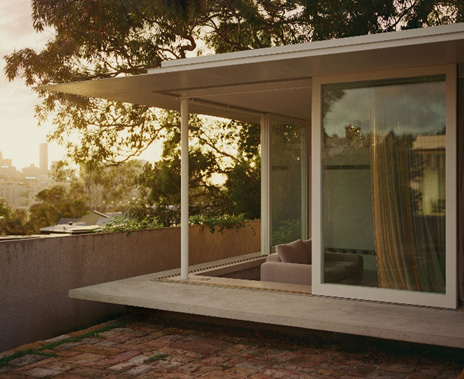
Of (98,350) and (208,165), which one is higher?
(208,165)

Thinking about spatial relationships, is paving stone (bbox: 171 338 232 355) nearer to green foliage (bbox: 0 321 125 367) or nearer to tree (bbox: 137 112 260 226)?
green foliage (bbox: 0 321 125 367)

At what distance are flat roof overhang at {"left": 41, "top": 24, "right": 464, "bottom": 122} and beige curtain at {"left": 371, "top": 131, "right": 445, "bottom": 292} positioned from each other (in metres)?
0.91

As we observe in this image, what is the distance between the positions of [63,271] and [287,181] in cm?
415

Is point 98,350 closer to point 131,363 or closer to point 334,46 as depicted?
point 131,363

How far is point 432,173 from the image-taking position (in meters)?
6.14

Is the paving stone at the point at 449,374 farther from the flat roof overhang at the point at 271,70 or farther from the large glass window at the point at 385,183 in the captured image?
the flat roof overhang at the point at 271,70

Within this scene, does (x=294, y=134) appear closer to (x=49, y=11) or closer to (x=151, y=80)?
(x=151, y=80)

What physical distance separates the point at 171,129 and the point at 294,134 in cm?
797

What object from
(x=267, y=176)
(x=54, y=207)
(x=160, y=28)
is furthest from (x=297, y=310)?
(x=54, y=207)

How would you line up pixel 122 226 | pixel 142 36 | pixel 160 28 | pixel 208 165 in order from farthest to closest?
pixel 208 165 < pixel 142 36 < pixel 160 28 < pixel 122 226

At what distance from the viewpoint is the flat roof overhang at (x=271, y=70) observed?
535 centimetres

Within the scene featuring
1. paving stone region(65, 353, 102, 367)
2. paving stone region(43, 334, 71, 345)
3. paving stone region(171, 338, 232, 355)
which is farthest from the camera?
paving stone region(43, 334, 71, 345)

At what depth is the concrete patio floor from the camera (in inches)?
211

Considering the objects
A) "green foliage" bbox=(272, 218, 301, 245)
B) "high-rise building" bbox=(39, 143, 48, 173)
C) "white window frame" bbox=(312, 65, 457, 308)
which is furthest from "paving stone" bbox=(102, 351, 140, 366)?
"high-rise building" bbox=(39, 143, 48, 173)
